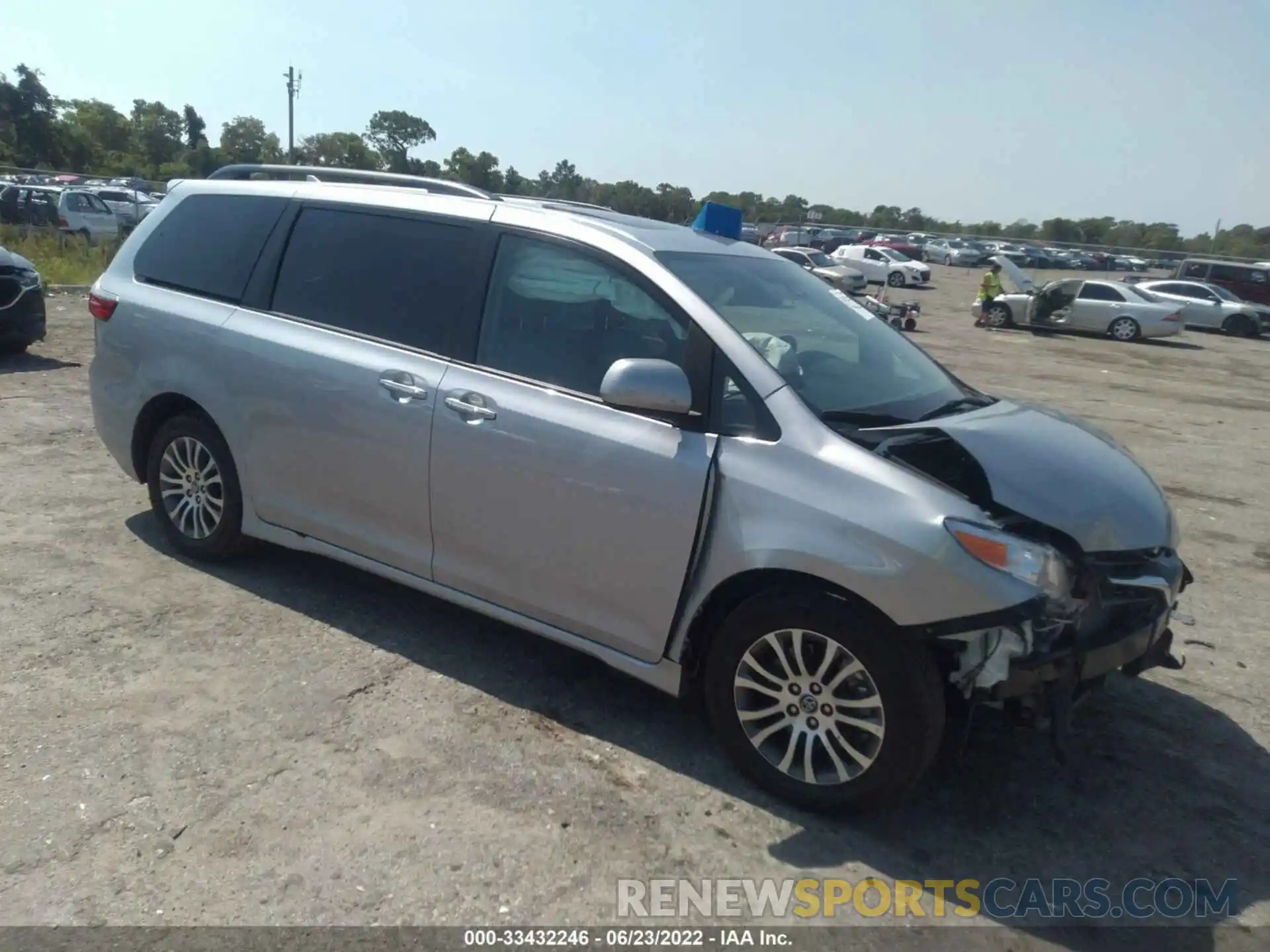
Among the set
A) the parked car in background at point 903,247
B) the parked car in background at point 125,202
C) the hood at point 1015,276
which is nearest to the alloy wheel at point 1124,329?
the hood at point 1015,276

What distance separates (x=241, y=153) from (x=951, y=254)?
140 ft

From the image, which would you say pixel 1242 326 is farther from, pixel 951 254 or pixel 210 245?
pixel 210 245

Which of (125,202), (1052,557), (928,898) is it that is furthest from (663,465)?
(125,202)

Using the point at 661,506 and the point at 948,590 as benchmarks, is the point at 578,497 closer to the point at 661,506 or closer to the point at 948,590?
the point at 661,506

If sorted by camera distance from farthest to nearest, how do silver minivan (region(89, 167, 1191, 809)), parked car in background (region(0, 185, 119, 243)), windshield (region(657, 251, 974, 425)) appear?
parked car in background (region(0, 185, 119, 243))
windshield (region(657, 251, 974, 425))
silver minivan (region(89, 167, 1191, 809))

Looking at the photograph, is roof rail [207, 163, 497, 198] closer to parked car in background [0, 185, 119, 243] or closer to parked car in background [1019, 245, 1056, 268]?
parked car in background [0, 185, 119, 243]

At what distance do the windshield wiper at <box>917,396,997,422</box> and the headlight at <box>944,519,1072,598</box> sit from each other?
2.56 feet

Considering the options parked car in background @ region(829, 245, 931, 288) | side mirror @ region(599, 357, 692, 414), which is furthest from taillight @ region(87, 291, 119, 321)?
parked car in background @ region(829, 245, 931, 288)

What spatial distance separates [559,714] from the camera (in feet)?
12.9

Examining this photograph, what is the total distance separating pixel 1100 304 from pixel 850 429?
25.7 meters

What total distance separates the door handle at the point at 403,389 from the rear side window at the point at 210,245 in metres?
1.18

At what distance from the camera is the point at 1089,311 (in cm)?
2614

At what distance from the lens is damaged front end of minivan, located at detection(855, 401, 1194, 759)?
3107 mm

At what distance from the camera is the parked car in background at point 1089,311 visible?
25.5 m
